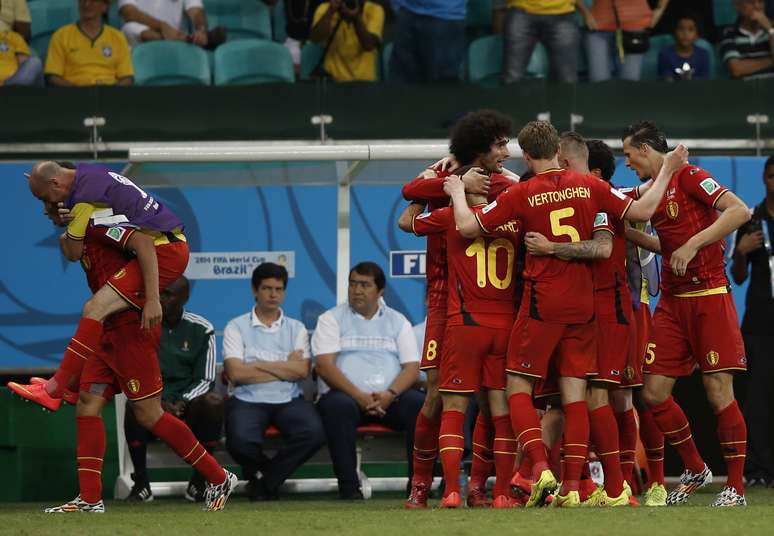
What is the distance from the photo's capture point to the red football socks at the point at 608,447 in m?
7.02

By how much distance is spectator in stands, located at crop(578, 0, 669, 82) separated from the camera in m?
12.8

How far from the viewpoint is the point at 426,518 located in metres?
6.15

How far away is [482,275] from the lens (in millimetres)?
7059

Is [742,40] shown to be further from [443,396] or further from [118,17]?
[443,396]

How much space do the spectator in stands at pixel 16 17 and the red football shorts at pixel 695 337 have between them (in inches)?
298

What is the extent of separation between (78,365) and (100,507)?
80 cm

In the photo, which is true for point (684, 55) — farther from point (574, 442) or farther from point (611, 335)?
point (574, 442)

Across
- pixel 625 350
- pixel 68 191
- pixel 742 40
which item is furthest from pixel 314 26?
pixel 625 350

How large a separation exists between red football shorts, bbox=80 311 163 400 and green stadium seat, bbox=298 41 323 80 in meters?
5.89

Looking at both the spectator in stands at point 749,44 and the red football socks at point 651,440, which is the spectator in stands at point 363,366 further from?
the spectator in stands at point 749,44

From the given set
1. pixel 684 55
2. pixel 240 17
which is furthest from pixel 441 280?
pixel 240 17

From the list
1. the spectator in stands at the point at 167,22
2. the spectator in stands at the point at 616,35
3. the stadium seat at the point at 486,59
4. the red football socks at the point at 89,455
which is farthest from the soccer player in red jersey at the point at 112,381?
the spectator in stands at the point at 616,35

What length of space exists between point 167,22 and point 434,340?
22.3 feet

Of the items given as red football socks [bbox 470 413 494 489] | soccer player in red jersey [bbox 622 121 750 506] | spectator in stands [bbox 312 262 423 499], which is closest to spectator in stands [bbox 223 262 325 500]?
spectator in stands [bbox 312 262 423 499]
